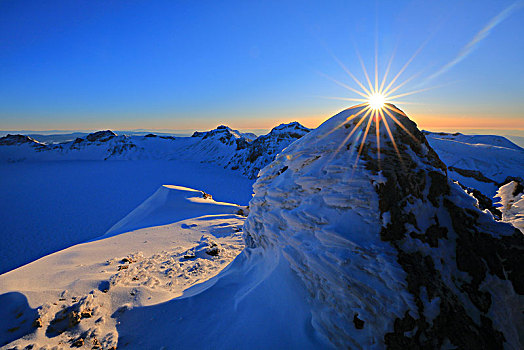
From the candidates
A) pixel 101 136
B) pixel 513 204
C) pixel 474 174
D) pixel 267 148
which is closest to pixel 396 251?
pixel 513 204

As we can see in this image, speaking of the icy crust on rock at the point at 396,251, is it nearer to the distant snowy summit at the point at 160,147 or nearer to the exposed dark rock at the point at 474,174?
the exposed dark rock at the point at 474,174

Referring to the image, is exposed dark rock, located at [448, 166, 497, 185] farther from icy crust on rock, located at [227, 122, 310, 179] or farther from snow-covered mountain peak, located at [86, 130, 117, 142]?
snow-covered mountain peak, located at [86, 130, 117, 142]

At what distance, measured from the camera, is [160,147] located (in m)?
60.2

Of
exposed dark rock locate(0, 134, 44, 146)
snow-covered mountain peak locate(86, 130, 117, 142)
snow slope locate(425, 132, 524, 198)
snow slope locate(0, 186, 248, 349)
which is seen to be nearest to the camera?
snow slope locate(0, 186, 248, 349)

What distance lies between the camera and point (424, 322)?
2.20 m

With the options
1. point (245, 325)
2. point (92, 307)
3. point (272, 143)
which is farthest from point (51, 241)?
point (272, 143)

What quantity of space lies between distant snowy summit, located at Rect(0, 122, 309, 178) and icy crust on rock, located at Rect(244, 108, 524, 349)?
32218 mm

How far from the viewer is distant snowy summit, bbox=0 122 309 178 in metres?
37.9

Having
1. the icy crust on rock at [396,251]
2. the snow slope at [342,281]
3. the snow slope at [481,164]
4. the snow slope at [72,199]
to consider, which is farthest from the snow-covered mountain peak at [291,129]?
the icy crust on rock at [396,251]

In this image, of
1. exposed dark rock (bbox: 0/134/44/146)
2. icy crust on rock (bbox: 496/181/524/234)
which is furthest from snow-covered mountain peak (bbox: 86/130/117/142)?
→ icy crust on rock (bbox: 496/181/524/234)

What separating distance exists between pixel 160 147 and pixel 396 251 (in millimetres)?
65806

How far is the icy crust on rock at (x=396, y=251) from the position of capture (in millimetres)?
2258

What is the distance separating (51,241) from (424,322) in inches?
710

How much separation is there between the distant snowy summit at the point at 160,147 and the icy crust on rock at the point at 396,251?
106ft
